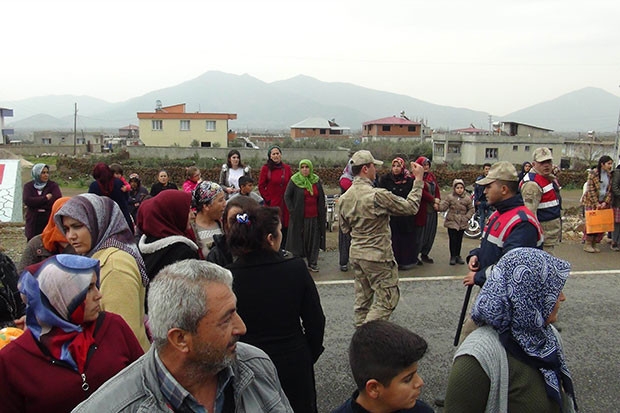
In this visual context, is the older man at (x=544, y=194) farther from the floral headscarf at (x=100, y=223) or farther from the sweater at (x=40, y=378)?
the sweater at (x=40, y=378)

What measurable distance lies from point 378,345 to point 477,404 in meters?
0.66

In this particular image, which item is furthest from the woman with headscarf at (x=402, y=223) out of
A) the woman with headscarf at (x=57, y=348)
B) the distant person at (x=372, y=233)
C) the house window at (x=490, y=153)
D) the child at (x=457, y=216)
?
the house window at (x=490, y=153)

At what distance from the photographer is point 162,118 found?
54.8 m

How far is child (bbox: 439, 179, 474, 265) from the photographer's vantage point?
821cm

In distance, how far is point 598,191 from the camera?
9234 mm

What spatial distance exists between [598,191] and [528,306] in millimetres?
8293

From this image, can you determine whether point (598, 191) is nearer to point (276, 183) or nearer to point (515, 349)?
point (276, 183)

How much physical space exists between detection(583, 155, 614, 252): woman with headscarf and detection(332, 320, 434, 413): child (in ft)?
28.1

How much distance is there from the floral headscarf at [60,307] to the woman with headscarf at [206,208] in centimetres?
192

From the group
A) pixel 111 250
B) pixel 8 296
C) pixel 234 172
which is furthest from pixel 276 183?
pixel 111 250

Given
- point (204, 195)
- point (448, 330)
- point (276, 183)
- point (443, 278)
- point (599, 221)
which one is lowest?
point (448, 330)

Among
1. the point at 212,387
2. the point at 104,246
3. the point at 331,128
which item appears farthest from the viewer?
the point at 331,128

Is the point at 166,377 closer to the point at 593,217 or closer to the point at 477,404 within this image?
the point at 477,404

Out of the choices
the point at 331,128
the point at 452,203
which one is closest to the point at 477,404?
the point at 452,203
